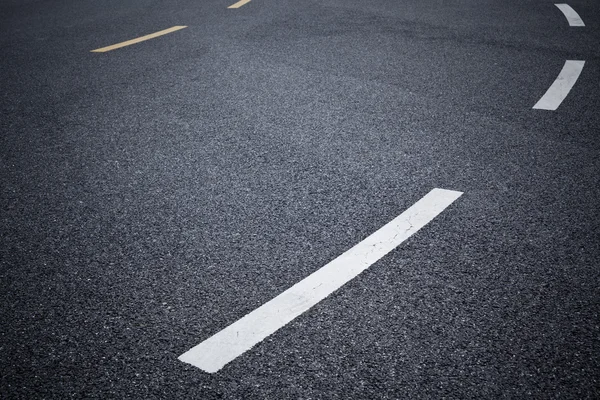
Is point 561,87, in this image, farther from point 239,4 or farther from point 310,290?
point 239,4


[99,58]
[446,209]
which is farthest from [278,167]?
[99,58]

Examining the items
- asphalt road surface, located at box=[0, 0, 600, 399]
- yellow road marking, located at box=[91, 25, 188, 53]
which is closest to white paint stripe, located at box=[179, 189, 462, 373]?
asphalt road surface, located at box=[0, 0, 600, 399]

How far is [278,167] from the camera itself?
13.0 ft

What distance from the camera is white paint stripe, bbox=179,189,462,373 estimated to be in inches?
96.2

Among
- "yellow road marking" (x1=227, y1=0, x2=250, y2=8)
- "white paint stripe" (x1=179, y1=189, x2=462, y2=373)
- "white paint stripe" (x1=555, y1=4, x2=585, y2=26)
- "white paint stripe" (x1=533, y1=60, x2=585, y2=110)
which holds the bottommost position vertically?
"white paint stripe" (x1=179, y1=189, x2=462, y2=373)

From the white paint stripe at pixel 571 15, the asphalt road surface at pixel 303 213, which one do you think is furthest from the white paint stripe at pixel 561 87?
the white paint stripe at pixel 571 15

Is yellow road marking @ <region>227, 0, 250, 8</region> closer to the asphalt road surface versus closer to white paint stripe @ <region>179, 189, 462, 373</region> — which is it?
the asphalt road surface

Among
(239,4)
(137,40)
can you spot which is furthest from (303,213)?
(239,4)

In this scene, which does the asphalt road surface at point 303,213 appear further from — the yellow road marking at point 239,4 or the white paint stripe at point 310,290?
the yellow road marking at point 239,4

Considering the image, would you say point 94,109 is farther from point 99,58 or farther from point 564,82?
point 564,82

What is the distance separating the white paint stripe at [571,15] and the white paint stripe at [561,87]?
1773 mm

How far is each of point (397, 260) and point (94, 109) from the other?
3487 mm

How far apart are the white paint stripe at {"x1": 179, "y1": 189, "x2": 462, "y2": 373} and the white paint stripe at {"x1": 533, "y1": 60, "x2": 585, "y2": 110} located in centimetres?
181

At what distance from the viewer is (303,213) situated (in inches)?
135
